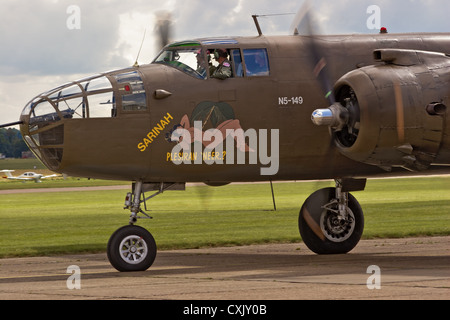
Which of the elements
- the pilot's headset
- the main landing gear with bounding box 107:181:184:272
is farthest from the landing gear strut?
the main landing gear with bounding box 107:181:184:272

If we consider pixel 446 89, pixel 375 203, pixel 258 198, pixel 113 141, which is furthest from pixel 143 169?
pixel 258 198

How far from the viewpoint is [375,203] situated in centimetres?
4816

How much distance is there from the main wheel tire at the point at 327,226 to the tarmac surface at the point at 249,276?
0.38 metres

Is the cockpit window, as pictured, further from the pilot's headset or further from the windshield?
the pilot's headset

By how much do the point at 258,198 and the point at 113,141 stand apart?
39010 mm

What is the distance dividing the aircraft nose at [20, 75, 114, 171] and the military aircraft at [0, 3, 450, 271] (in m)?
0.03

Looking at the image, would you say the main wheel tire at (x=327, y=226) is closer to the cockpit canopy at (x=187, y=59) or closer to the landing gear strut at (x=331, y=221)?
the landing gear strut at (x=331, y=221)

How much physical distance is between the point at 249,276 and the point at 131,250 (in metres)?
2.81

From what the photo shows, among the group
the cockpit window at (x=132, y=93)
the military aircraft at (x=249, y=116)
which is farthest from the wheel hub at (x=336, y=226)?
the cockpit window at (x=132, y=93)

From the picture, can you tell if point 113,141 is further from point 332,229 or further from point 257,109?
point 332,229

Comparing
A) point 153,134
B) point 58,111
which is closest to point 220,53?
→ point 153,134

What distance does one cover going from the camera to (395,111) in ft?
56.2

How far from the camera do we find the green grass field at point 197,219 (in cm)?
2795

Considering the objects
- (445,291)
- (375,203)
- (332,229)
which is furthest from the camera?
(375,203)
